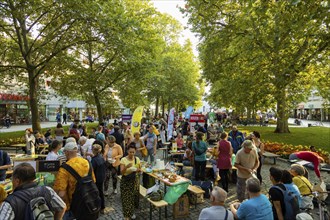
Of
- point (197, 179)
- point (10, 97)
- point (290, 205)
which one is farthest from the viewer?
point (10, 97)

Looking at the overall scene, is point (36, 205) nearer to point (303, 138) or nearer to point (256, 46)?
point (256, 46)

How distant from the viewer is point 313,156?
604 cm

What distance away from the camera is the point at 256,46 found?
46.0 feet

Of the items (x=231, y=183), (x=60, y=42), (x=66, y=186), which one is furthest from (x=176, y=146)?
(x=60, y=42)

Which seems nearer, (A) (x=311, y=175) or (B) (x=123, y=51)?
(A) (x=311, y=175)

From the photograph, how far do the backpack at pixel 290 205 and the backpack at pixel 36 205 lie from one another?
11.1 ft

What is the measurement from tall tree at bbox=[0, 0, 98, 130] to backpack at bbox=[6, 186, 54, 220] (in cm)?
1209

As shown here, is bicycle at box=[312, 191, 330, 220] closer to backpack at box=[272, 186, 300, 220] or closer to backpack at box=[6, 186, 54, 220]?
backpack at box=[272, 186, 300, 220]

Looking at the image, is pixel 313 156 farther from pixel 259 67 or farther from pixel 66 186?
pixel 259 67

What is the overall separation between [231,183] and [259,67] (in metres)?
8.17

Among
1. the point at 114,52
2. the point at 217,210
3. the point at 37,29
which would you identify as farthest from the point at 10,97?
the point at 217,210

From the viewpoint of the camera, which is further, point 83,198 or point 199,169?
point 199,169

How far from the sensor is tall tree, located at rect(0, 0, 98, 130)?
13203mm

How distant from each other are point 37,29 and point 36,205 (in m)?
18.6
